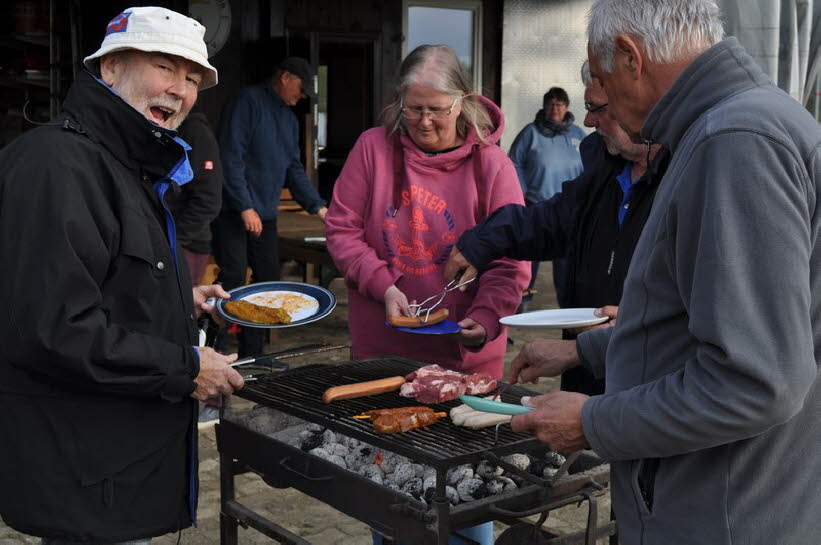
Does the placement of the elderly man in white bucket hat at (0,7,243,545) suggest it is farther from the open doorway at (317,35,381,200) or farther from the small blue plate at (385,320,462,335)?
the open doorway at (317,35,381,200)

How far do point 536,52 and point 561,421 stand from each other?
1106cm

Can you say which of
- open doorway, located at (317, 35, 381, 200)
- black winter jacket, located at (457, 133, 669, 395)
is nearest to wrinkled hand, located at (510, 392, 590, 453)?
black winter jacket, located at (457, 133, 669, 395)

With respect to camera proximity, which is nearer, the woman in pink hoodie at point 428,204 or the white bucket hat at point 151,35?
the white bucket hat at point 151,35

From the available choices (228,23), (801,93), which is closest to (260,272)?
(228,23)

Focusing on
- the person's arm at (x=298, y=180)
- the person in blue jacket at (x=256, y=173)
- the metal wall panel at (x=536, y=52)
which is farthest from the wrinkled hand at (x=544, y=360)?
the metal wall panel at (x=536, y=52)

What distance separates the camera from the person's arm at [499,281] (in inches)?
138

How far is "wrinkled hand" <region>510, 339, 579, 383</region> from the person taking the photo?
2.70 metres

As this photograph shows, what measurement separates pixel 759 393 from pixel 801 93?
265 centimetres

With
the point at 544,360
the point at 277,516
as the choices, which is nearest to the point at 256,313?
the point at 544,360

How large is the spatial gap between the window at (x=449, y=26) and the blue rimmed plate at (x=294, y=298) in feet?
27.4

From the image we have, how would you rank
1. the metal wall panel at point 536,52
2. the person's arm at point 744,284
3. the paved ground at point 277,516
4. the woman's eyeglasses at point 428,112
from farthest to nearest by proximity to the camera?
the metal wall panel at point 536,52 < the paved ground at point 277,516 < the woman's eyeglasses at point 428,112 < the person's arm at point 744,284

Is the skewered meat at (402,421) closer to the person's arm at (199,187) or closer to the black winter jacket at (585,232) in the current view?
the black winter jacket at (585,232)

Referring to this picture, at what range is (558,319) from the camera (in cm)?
288

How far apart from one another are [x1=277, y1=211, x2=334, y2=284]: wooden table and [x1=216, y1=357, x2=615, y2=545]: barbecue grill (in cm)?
404
